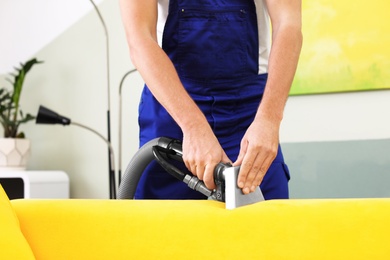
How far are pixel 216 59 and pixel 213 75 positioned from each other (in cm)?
4

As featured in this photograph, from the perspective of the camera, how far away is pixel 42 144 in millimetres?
4727

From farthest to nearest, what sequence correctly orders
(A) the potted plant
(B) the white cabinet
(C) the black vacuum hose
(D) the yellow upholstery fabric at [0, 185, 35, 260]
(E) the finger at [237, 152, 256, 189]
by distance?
(A) the potted plant → (B) the white cabinet → (C) the black vacuum hose → (E) the finger at [237, 152, 256, 189] → (D) the yellow upholstery fabric at [0, 185, 35, 260]

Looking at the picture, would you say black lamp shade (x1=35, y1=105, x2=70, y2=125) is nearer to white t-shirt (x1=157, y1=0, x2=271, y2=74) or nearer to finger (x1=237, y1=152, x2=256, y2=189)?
white t-shirt (x1=157, y1=0, x2=271, y2=74)

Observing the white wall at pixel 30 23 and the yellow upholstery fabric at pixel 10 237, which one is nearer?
the yellow upholstery fabric at pixel 10 237

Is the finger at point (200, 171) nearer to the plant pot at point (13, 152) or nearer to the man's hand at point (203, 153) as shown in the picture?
the man's hand at point (203, 153)

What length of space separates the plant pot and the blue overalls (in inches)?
104

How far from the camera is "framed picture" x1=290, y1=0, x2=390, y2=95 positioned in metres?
3.78

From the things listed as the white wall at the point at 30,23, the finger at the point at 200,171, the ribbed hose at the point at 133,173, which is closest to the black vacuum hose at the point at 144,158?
the ribbed hose at the point at 133,173

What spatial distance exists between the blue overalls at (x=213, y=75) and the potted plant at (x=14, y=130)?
2.66 metres

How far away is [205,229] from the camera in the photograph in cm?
125

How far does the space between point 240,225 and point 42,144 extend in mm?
3650

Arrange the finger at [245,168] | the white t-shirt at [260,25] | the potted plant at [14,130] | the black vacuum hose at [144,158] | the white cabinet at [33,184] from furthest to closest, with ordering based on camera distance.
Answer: the potted plant at [14,130] < the white cabinet at [33,184] < the white t-shirt at [260,25] < the black vacuum hose at [144,158] < the finger at [245,168]

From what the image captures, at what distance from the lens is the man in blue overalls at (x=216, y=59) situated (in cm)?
172

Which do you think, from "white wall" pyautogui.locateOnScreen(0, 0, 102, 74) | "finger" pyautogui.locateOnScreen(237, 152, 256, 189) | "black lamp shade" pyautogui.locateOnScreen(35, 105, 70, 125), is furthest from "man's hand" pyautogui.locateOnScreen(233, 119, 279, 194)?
"white wall" pyautogui.locateOnScreen(0, 0, 102, 74)
